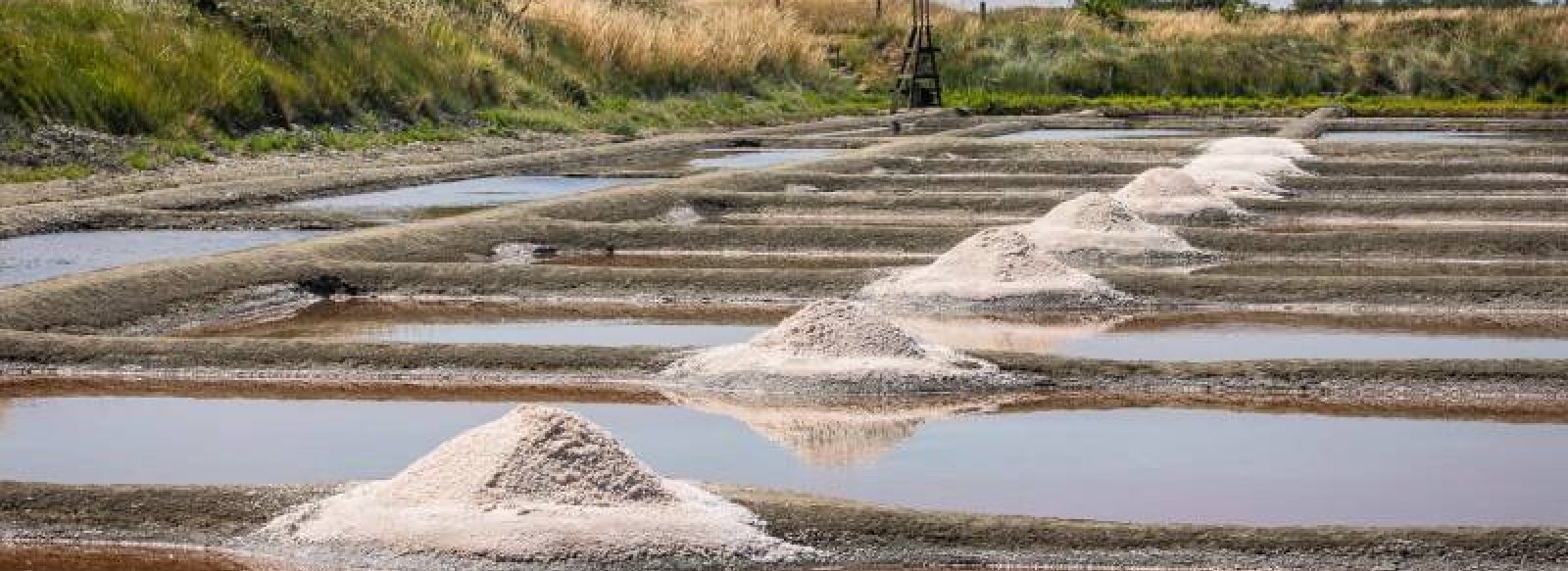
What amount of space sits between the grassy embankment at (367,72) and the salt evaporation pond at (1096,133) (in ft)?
10.6

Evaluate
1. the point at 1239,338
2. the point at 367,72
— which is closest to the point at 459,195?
the point at 367,72

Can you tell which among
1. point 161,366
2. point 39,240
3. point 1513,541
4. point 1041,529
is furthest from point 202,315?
point 1513,541

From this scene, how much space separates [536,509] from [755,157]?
43.2 feet

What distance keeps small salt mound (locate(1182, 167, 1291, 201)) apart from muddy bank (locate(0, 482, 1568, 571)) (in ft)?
25.9

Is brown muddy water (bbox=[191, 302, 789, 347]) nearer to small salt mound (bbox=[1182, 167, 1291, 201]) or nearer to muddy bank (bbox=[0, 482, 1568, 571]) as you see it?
muddy bank (bbox=[0, 482, 1568, 571])

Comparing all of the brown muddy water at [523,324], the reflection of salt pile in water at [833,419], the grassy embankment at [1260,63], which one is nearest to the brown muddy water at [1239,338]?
the brown muddy water at [523,324]

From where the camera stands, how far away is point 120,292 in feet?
24.2

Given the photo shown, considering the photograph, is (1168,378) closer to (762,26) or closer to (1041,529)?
(1041,529)

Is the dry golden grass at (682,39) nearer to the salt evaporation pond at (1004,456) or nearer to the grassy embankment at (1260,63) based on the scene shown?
the grassy embankment at (1260,63)

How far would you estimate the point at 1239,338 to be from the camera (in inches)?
279

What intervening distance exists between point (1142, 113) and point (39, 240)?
16740 millimetres

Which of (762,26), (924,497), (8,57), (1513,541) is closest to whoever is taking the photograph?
(1513,541)

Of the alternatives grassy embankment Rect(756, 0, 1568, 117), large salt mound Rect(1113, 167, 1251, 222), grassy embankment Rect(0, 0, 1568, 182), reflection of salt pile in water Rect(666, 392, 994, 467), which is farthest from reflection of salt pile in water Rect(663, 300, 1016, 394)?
grassy embankment Rect(756, 0, 1568, 117)

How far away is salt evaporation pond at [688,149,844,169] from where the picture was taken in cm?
1609
